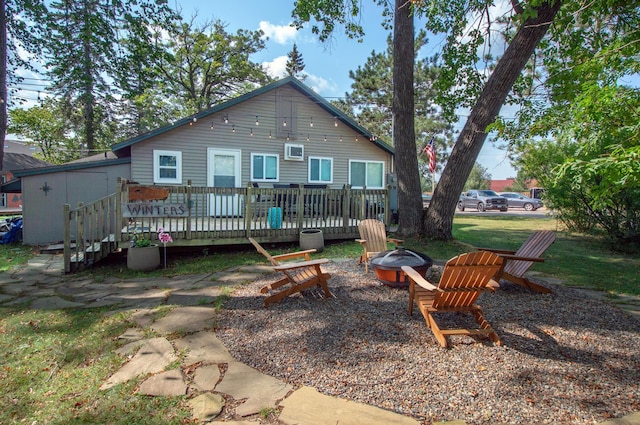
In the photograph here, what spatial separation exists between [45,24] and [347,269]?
12.4 metres

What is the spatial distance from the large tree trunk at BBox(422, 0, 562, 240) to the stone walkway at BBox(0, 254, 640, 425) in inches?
141

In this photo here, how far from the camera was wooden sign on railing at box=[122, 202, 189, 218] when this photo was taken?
6.11 meters

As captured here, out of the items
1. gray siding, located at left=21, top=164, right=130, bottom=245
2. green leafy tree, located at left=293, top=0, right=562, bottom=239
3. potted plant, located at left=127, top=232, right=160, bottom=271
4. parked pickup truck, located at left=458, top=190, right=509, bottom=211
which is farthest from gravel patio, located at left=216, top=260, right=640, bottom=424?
parked pickup truck, located at left=458, top=190, right=509, bottom=211

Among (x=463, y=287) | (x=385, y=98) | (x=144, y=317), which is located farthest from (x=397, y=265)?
(x=385, y=98)

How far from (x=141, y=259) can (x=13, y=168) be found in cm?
1757

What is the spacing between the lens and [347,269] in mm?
5684

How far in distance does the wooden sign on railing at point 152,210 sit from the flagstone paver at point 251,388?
4507 millimetres

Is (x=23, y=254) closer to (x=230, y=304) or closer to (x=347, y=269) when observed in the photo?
(x=230, y=304)

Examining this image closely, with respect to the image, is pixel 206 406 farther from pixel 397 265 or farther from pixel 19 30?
pixel 19 30

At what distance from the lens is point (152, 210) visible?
20.6ft

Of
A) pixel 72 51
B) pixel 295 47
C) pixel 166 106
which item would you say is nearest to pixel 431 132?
pixel 295 47

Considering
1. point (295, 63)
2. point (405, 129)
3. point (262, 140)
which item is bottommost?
point (405, 129)

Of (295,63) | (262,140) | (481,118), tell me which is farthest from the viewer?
(295,63)

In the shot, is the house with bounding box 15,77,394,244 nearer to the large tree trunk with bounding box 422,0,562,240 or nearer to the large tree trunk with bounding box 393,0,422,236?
the large tree trunk with bounding box 393,0,422,236
